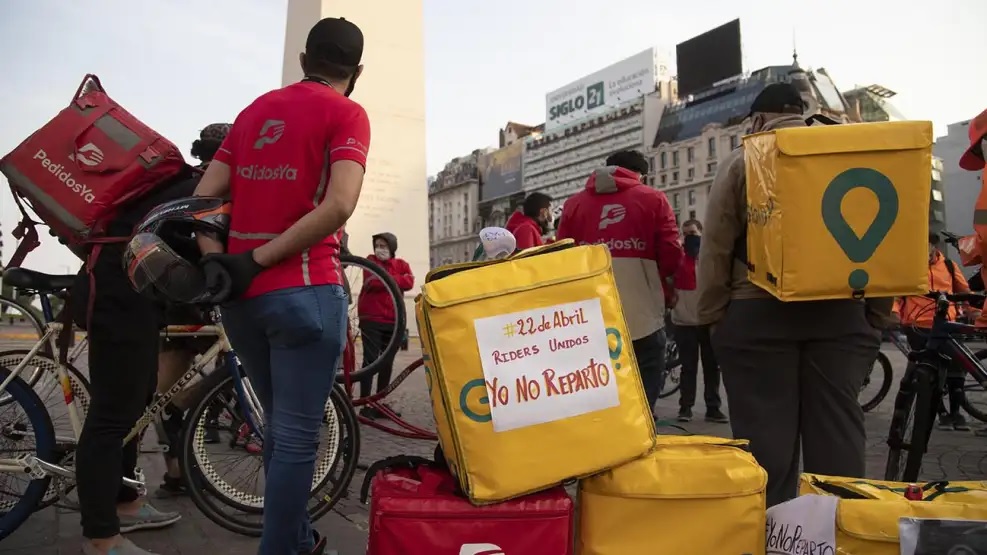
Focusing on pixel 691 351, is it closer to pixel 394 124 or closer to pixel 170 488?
pixel 170 488

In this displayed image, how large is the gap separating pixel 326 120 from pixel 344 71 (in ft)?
0.84

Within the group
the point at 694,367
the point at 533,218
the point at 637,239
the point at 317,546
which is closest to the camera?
the point at 317,546

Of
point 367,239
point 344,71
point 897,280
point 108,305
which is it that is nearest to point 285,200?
point 344,71

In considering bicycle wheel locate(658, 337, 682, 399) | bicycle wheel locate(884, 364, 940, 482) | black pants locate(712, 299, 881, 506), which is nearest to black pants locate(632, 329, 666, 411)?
bicycle wheel locate(884, 364, 940, 482)

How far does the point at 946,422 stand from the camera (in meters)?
6.31

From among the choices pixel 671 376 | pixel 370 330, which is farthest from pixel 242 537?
pixel 671 376

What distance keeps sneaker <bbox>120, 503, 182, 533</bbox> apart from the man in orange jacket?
3556 millimetres

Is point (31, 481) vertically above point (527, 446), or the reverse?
point (527, 446)

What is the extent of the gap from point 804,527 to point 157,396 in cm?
268

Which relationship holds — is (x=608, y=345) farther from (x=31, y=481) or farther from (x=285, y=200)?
(x=31, y=481)

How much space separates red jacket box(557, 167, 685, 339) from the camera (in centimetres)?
Answer: 412

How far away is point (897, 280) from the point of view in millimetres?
2238

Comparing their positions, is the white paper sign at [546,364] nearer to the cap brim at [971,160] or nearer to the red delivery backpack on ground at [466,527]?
the red delivery backpack on ground at [466,527]

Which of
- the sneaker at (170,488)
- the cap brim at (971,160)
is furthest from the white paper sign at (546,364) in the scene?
the sneaker at (170,488)
